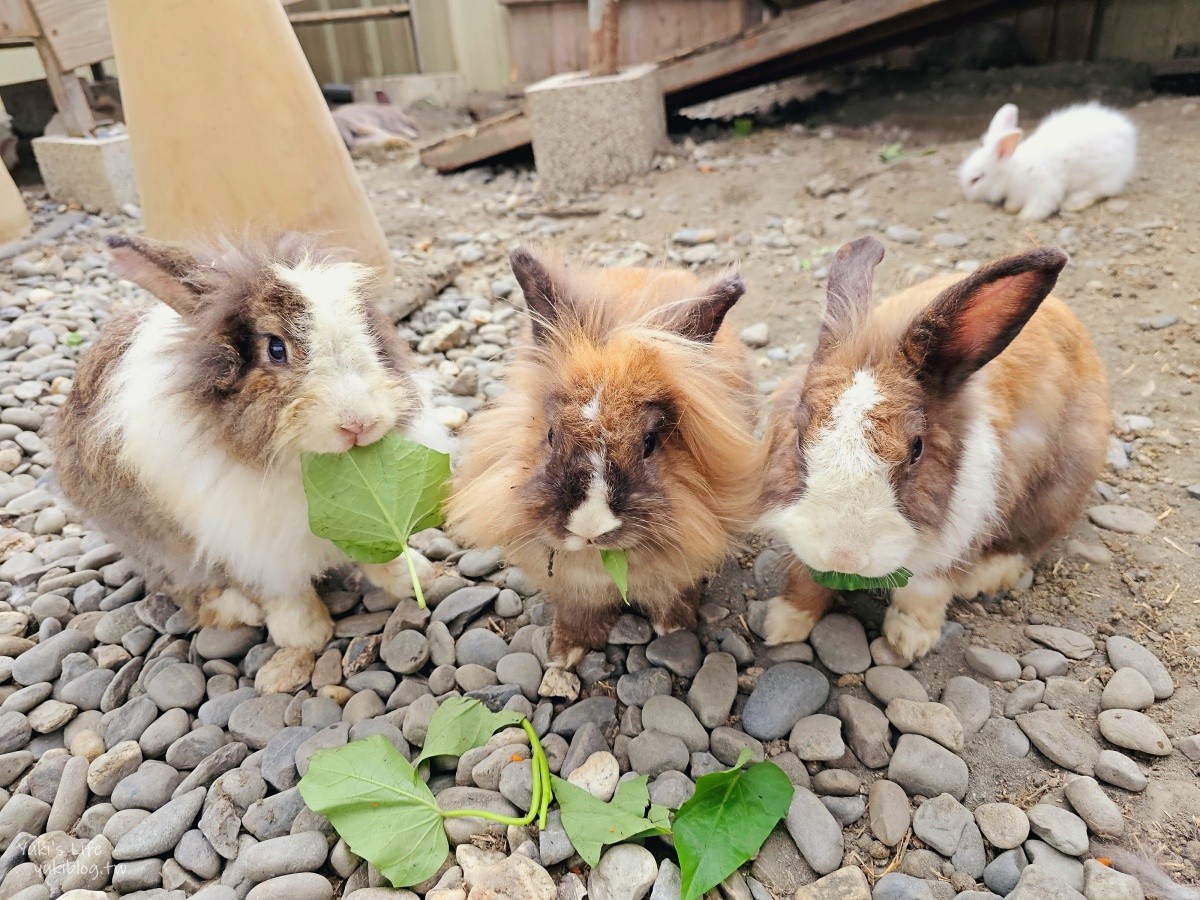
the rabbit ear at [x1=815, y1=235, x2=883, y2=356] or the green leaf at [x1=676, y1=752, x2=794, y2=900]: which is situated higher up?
the rabbit ear at [x1=815, y1=235, x2=883, y2=356]

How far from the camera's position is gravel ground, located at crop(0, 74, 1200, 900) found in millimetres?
2037

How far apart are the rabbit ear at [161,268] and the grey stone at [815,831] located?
224cm

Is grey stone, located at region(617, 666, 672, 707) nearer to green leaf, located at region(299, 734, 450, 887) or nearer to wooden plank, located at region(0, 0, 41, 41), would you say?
green leaf, located at region(299, 734, 450, 887)

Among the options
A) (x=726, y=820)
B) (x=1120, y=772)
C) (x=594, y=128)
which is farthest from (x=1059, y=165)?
(x=726, y=820)

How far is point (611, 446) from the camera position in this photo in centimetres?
201

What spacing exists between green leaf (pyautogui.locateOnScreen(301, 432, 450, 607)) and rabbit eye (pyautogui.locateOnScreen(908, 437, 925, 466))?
4.59 feet

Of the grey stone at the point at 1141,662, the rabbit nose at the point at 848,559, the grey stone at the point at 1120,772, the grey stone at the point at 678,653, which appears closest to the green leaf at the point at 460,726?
the grey stone at the point at 678,653

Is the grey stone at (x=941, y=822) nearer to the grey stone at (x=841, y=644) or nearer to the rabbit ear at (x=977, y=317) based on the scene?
the grey stone at (x=841, y=644)

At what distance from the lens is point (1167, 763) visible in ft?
7.26

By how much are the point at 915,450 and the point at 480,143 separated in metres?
6.61

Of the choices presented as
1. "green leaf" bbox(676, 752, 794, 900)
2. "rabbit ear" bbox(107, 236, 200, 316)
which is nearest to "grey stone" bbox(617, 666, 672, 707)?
"green leaf" bbox(676, 752, 794, 900)

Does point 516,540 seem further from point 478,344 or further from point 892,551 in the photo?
point 478,344

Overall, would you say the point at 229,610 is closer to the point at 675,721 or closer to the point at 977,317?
the point at 675,721

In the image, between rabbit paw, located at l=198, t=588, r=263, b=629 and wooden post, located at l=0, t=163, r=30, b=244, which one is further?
wooden post, located at l=0, t=163, r=30, b=244
